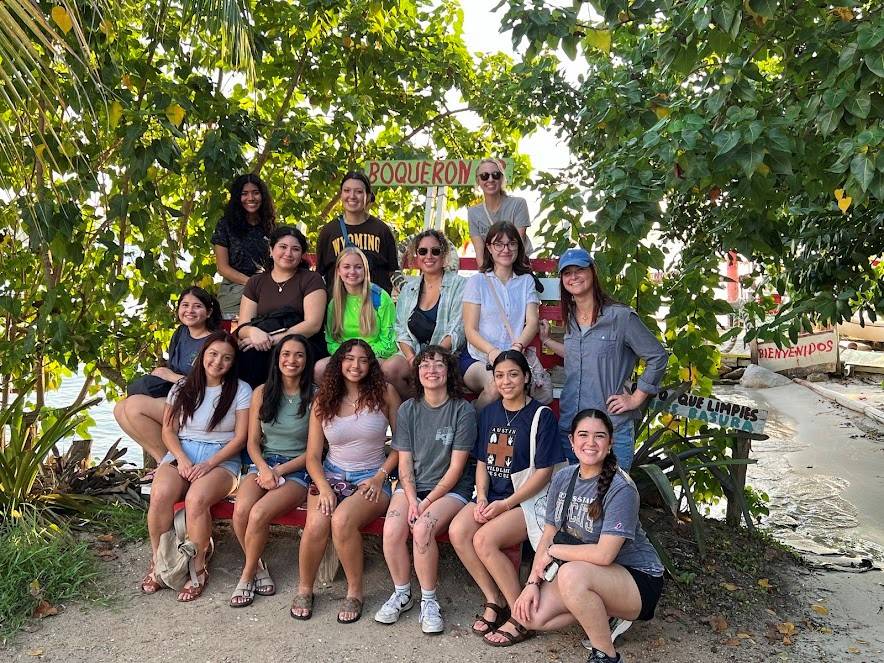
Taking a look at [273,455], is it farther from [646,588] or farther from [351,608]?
[646,588]

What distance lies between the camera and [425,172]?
5758 mm

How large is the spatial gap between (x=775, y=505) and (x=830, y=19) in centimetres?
444

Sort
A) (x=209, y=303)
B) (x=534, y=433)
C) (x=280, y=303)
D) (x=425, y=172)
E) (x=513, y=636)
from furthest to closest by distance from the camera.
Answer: (x=425, y=172), (x=209, y=303), (x=280, y=303), (x=534, y=433), (x=513, y=636)

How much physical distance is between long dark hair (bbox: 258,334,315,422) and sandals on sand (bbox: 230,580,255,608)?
81cm

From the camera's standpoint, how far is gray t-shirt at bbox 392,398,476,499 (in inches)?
157

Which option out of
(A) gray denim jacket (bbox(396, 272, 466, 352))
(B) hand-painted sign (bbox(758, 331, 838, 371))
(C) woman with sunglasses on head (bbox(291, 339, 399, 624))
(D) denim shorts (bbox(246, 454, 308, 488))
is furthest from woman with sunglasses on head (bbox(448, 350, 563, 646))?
(B) hand-painted sign (bbox(758, 331, 838, 371))

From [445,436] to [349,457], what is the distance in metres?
0.52

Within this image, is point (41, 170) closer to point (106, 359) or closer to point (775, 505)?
point (106, 359)

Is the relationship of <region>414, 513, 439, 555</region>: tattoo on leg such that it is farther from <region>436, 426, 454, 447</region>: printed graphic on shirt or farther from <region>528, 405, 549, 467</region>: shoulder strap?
<region>528, 405, 549, 467</region>: shoulder strap

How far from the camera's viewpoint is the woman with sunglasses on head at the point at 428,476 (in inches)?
151

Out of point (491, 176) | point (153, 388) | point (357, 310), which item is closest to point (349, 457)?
point (357, 310)

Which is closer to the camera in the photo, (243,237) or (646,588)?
(646,588)

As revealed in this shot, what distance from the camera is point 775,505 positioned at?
6.79m

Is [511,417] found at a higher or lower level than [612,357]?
lower
